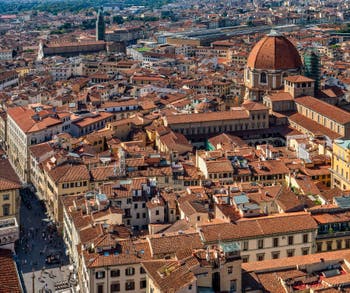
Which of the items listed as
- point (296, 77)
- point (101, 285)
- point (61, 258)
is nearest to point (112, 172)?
point (61, 258)

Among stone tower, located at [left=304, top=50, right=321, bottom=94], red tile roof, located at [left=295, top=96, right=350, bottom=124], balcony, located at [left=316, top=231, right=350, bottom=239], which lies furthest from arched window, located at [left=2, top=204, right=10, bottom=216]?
stone tower, located at [left=304, top=50, right=321, bottom=94]

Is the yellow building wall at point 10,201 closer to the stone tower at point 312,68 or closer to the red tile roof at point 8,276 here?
the red tile roof at point 8,276

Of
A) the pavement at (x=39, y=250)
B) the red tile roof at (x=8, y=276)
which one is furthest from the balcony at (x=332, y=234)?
the red tile roof at (x=8, y=276)

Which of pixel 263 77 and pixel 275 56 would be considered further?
pixel 263 77

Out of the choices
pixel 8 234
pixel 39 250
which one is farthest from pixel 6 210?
pixel 8 234

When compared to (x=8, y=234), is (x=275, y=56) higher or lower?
lower

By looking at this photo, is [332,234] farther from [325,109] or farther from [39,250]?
[325,109]
